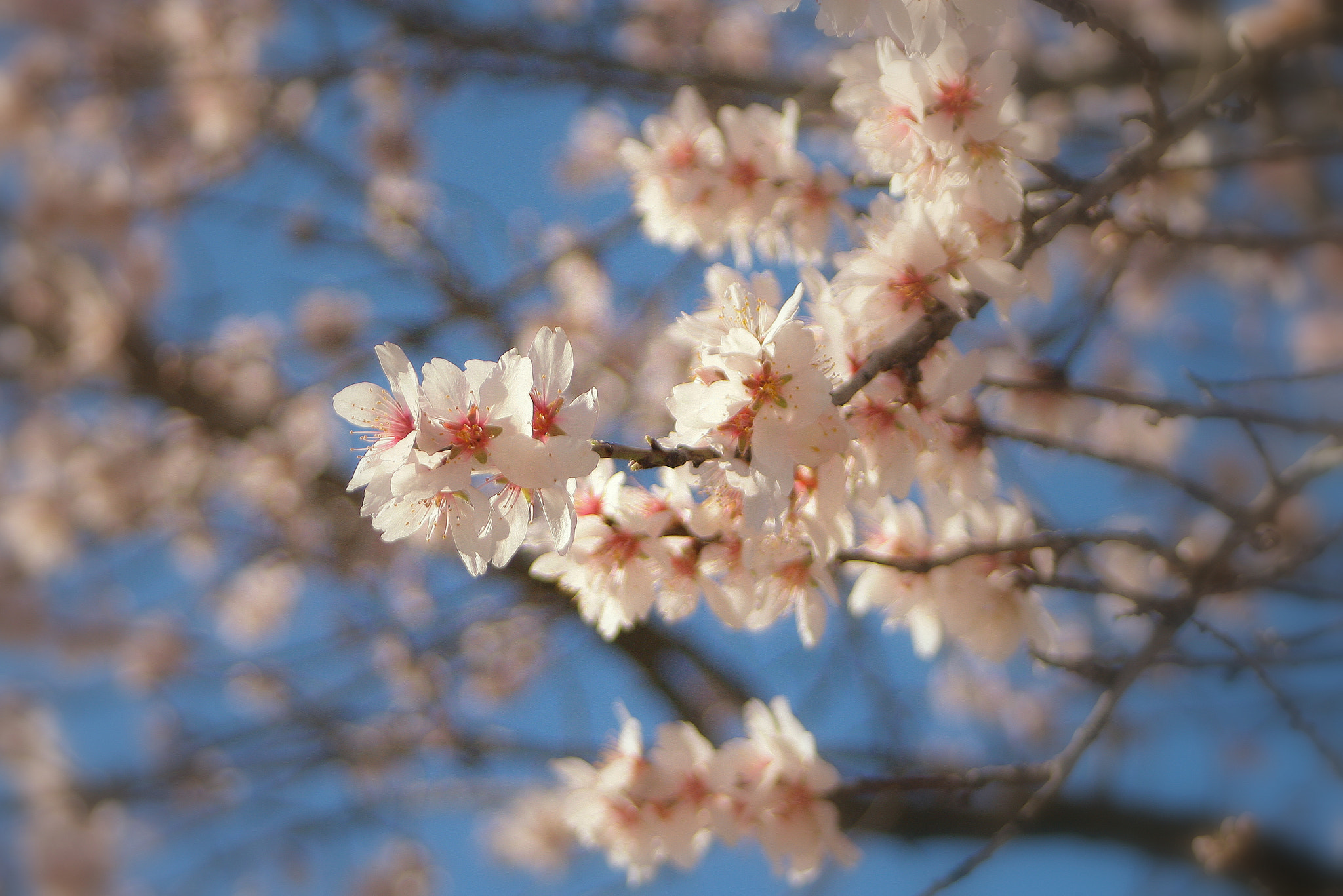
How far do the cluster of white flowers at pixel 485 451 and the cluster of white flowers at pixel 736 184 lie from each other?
→ 644 mm

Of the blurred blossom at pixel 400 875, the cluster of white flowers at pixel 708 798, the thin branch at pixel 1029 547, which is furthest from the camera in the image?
the blurred blossom at pixel 400 875

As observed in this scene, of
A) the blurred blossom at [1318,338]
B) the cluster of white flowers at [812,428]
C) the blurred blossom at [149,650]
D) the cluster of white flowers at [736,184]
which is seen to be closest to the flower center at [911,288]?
the cluster of white flowers at [812,428]

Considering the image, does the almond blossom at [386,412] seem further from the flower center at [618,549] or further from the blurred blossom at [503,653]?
the blurred blossom at [503,653]

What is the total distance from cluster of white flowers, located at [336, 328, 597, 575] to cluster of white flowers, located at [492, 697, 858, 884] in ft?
1.82

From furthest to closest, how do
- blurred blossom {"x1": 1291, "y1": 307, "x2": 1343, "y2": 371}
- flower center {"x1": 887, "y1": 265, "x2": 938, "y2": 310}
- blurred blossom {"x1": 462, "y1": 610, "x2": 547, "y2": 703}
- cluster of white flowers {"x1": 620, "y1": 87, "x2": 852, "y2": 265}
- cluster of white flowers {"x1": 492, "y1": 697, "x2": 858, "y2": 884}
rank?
1. blurred blossom {"x1": 1291, "y1": 307, "x2": 1343, "y2": 371}
2. blurred blossom {"x1": 462, "y1": 610, "x2": 547, "y2": 703}
3. cluster of white flowers {"x1": 620, "y1": 87, "x2": 852, "y2": 265}
4. cluster of white flowers {"x1": 492, "y1": 697, "x2": 858, "y2": 884}
5. flower center {"x1": 887, "y1": 265, "x2": 938, "y2": 310}

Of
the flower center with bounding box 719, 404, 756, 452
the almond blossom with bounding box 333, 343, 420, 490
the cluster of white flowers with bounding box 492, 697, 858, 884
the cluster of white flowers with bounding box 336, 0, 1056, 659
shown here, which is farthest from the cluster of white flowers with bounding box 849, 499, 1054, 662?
the almond blossom with bounding box 333, 343, 420, 490

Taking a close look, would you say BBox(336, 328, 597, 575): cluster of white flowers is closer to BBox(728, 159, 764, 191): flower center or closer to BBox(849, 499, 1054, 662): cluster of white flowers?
BBox(849, 499, 1054, 662): cluster of white flowers

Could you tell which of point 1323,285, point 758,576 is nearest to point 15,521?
point 758,576

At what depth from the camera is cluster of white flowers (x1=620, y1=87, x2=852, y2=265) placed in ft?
4.65

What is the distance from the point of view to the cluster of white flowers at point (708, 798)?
1.26 metres

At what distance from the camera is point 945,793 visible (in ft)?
4.07

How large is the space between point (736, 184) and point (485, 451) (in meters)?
0.79

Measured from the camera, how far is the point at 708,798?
4.25 feet

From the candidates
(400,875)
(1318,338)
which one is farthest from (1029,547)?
(1318,338)
